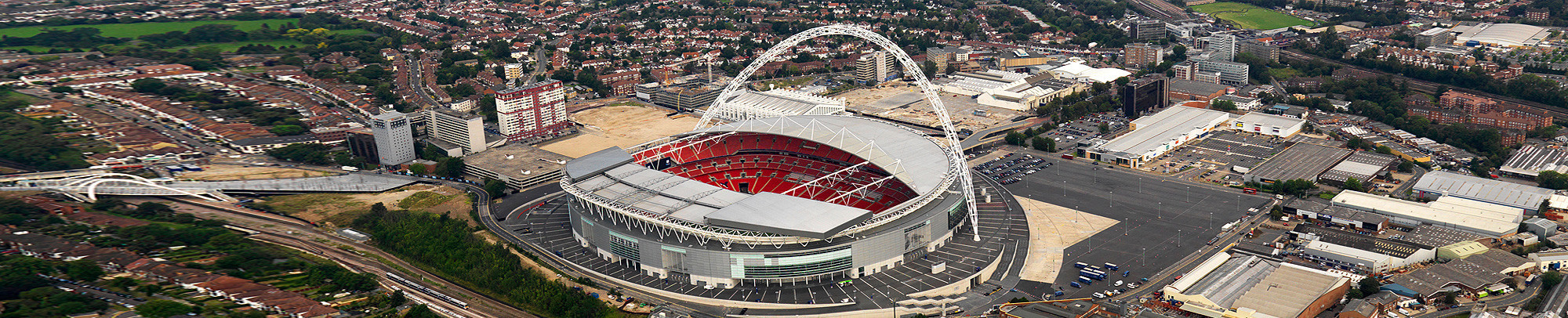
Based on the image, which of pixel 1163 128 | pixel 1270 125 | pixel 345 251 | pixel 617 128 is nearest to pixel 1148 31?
pixel 1270 125

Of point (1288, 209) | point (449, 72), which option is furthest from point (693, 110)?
point (1288, 209)

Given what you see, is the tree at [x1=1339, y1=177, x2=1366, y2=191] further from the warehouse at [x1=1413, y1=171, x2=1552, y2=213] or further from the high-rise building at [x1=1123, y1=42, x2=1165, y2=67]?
the high-rise building at [x1=1123, y1=42, x2=1165, y2=67]

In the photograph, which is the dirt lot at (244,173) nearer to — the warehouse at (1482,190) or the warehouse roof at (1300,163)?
the warehouse roof at (1300,163)

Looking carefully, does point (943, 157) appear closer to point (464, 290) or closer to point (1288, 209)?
point (1288, 209)

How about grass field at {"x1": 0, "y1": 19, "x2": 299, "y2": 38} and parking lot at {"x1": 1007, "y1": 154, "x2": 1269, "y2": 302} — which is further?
grass field at {"x1": 0, "y1": 19, "x2": 299, "y2": 38}

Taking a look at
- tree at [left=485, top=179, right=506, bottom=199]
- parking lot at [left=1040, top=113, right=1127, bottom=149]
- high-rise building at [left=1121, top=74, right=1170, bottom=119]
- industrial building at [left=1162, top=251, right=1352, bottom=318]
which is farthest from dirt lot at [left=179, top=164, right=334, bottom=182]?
high-rise building at [left=1121, top=74, right=1170, bottom=119]

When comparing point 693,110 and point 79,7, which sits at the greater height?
point 79,7

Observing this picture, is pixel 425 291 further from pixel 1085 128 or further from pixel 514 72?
pixel 514 72
